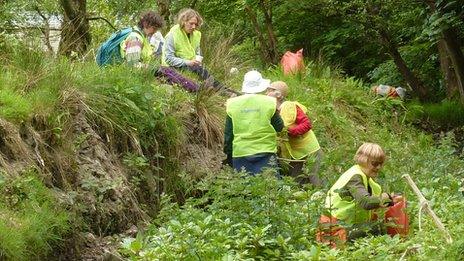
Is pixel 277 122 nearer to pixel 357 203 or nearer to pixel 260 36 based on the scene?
pixel 357 203

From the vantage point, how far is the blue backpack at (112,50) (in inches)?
418

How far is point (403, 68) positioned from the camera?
17.7m

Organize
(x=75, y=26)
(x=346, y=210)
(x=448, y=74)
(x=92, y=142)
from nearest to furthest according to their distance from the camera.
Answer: (x=346, y=210) → (x=92, y=142) → (x=75, y=26) → (x=448, y=74)

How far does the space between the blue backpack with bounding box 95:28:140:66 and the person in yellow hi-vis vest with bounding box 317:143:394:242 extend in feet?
13.4

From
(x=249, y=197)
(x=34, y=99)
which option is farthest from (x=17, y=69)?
(x=249, y=197)

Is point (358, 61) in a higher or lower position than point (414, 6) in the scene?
lower

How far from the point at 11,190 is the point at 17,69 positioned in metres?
2.07

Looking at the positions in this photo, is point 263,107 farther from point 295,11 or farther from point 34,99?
point 295,11

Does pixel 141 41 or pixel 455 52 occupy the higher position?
pixel 141 41

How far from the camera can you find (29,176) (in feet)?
24.8

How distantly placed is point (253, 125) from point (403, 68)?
926cm

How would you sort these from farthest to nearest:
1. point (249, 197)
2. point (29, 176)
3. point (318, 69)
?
point (318, 69), point (29, 176), point (249, 197)

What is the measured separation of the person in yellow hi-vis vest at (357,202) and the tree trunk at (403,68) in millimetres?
9899

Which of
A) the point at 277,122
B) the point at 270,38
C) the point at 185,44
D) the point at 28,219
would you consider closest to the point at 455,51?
the point at 270,38
